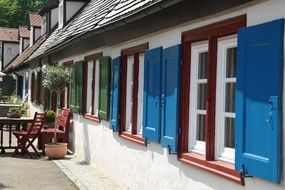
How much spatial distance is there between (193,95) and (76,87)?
25.8 ft

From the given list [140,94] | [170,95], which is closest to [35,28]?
[140,94]

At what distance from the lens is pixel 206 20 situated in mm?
6379

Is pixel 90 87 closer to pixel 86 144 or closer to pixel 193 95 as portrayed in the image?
pixel 86 144

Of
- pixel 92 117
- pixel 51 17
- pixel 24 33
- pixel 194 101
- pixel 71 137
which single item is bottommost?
pixel 71 137

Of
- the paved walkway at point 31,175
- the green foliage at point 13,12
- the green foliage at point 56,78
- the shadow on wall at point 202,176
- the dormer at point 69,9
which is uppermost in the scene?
the green foliage at point 13,12

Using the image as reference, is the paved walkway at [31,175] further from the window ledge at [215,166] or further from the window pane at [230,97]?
the window pane at [230,97]

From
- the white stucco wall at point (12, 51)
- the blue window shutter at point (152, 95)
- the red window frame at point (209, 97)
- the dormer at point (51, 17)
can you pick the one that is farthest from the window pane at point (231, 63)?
the white stucco wall at point (12, 51)

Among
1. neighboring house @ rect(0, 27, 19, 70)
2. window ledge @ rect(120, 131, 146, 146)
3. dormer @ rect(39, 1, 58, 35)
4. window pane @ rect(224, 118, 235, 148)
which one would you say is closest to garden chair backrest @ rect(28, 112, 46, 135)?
window ledge @ rect(120, 131, 146, 146)

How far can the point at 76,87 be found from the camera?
14.3 metres

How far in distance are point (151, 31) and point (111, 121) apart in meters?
2.70

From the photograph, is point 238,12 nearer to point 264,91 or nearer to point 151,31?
point 264,91

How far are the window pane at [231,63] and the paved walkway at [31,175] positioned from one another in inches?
179

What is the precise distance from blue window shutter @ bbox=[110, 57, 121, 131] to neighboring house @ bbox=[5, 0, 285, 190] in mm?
18

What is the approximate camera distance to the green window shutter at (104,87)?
10.9 metres
